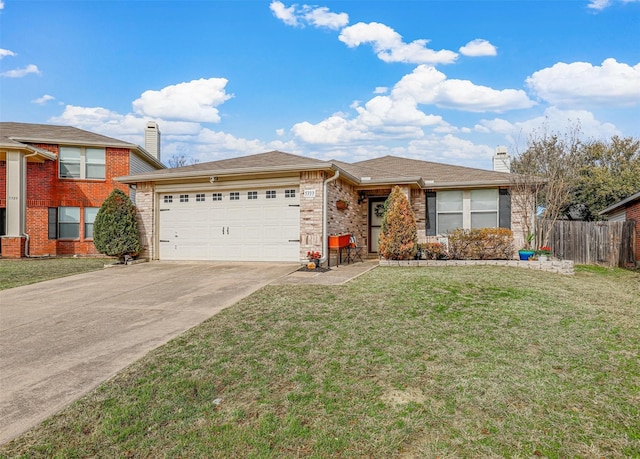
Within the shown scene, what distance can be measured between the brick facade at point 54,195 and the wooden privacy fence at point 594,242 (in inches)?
699

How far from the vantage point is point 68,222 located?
15539 mm

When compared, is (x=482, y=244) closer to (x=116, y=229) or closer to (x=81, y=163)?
(x=116, y=229)

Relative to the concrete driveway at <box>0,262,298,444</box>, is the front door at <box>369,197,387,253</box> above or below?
above

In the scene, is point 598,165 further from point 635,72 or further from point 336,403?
point 336,403

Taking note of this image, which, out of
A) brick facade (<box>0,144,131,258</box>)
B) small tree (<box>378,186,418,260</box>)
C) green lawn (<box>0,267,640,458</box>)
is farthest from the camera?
brick facade (<box>0,144,131,258</box>)

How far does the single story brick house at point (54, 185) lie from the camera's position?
14.0 metres

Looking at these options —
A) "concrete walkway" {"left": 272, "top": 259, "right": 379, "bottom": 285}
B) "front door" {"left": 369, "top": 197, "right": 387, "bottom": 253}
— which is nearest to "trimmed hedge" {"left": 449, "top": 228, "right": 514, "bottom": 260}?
"concrete walkway" {"left": 272, "top": 259, "right": 379, "bottom": 285}

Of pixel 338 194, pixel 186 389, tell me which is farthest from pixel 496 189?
pixel 186 389

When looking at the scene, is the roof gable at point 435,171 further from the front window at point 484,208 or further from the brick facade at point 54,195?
the brick facade at point 54,195

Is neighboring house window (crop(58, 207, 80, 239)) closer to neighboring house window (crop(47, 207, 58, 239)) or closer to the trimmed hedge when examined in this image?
neighboring house window (crop(47, 207, 58, 239))

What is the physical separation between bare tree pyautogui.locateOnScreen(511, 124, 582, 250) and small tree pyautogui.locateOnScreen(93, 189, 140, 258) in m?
12.1

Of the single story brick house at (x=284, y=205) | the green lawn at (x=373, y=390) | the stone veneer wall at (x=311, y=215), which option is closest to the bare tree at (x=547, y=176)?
the single story brick house at (x=284, y=205)

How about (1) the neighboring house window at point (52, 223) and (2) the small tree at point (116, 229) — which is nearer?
(2) the small tree at point (116, 229)

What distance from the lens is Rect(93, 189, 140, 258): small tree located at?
10867mm
